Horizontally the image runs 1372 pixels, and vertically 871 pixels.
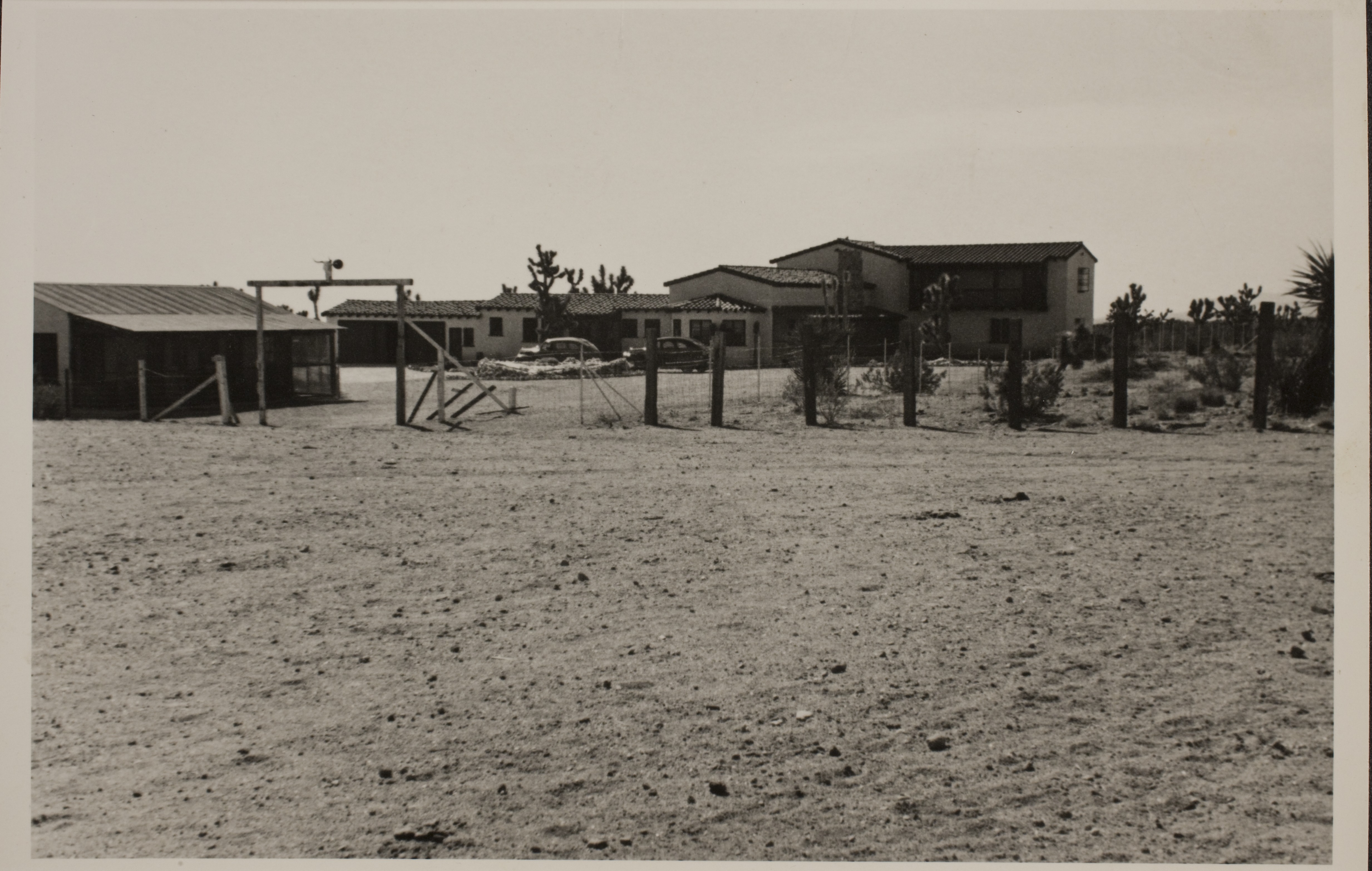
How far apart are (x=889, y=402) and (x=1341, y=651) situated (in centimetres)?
1455

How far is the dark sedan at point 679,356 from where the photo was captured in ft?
119

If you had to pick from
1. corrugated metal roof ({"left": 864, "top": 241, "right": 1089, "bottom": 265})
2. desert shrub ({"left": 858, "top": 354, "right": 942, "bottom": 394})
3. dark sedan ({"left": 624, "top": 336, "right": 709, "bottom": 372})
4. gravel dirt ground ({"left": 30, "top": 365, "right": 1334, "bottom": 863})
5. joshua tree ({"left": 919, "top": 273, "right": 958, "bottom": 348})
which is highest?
corrugated metal roof ({"left": 864, "top": 241, "right": 1089, "bottom": 265})

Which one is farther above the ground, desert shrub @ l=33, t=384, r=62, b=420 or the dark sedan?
the dark sedan

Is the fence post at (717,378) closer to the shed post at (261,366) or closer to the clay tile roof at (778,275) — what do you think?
the shed post at (261,366)

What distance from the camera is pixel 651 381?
17.9 metres

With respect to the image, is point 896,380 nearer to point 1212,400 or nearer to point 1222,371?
point 1222,371

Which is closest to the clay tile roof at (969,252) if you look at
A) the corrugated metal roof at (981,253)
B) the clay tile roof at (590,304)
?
the corrugated metal roof at (981,253)

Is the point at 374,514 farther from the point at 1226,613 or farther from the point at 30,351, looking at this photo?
the point at 1226,613

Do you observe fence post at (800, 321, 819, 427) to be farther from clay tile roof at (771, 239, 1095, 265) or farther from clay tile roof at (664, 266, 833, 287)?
clay tile roof at (664, 266, 833, 287)

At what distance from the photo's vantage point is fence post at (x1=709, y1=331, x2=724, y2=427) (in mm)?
17406

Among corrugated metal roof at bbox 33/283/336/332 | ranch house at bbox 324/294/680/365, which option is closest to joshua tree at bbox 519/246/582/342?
ranch house at bbox 324/294/680/365

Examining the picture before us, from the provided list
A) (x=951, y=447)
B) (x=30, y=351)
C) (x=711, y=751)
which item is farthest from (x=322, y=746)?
(x=951, y=447)

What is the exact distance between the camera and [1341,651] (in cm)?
549

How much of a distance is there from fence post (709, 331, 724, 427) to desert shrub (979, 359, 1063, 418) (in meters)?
3.99
